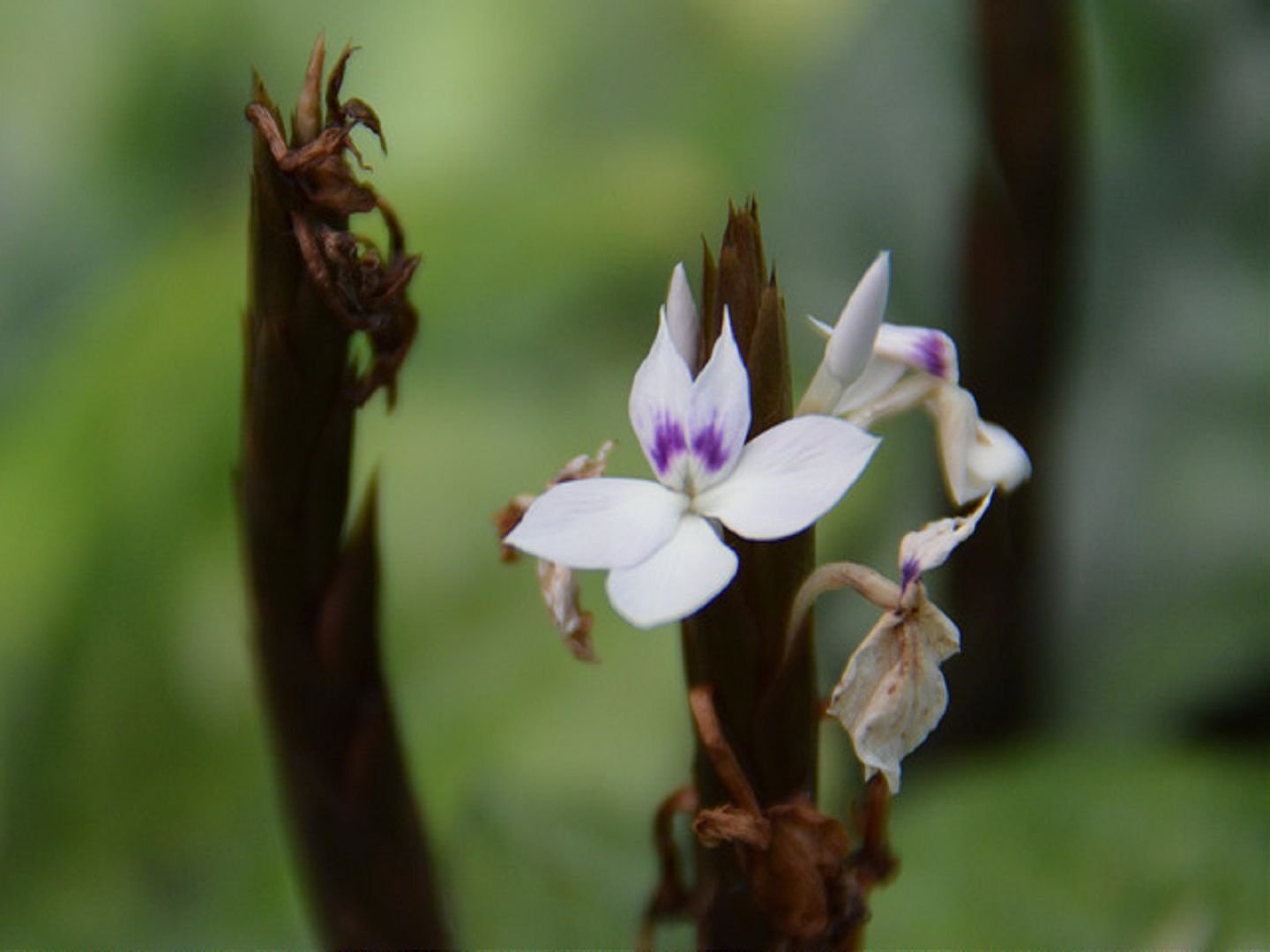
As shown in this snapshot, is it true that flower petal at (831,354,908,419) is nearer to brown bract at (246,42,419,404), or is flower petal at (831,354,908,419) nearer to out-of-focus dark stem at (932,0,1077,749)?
brown bract at (246,42,419,404)

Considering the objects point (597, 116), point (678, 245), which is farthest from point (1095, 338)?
point (597, 116)

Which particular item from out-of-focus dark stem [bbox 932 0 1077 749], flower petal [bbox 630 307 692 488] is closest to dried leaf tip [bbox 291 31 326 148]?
flower petal [bbox 630 307 692 488]

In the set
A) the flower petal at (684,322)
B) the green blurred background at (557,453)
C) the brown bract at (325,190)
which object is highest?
the brown bract at (325,190)

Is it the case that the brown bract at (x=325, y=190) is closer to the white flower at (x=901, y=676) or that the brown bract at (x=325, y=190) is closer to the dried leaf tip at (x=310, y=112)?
the dried leaf tip at (x=310, y=112)

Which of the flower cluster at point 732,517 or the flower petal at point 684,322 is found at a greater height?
the flower petal at point 684,322

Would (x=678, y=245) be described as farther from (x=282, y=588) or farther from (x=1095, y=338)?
(x=282, y=588)

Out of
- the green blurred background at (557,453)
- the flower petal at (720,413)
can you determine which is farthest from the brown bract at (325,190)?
the green blurred background at (557,453)
